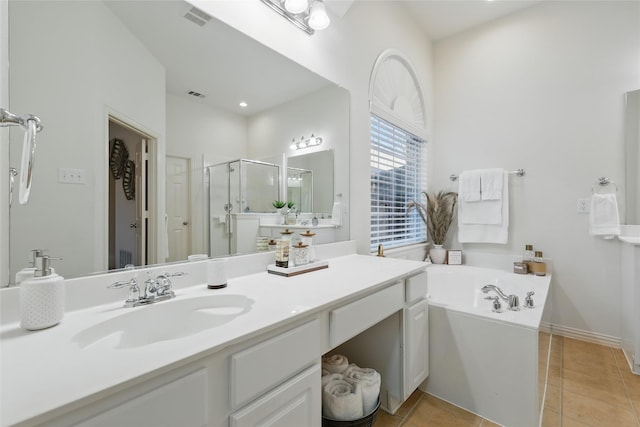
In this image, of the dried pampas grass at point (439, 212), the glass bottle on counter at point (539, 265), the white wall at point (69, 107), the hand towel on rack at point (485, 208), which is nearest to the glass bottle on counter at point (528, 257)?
the glass bottle on counter at point (539, 265)

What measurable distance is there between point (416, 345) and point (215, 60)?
1.85m

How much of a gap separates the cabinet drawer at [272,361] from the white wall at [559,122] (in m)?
2.71

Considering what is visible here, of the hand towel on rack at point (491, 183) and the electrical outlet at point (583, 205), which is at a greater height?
the hand towel on rack at point (491, 183)

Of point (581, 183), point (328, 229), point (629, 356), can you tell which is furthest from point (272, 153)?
point (629, 356)

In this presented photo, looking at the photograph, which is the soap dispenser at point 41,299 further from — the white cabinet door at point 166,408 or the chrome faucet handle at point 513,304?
the chrome faucet handle at point 513,304

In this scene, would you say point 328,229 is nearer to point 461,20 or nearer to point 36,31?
point 36,31

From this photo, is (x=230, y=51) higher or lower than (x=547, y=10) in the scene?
lower

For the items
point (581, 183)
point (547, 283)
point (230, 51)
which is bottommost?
point (547, 283)

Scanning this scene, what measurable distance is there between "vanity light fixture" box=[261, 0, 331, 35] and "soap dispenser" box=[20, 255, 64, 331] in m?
1.56

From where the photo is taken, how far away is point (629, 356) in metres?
2.11

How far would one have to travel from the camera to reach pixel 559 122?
2605mm

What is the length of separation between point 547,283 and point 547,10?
2.49 meters

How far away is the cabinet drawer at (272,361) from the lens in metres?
0.75

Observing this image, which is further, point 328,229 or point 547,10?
point 547,10
